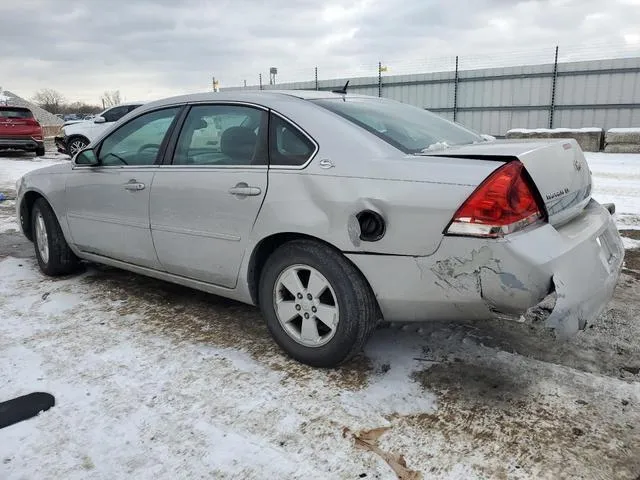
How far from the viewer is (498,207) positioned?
223 centimetres

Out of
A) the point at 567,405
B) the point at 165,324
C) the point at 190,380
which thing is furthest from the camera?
the point at 165,324

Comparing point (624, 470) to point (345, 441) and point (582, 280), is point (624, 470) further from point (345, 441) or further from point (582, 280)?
point (345, 441)

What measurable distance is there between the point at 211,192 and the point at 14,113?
16438 mm

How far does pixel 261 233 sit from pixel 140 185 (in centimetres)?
115

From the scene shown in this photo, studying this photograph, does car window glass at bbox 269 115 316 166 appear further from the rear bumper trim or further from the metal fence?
the rear bumper trim

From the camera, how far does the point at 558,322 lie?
2252 millimetres

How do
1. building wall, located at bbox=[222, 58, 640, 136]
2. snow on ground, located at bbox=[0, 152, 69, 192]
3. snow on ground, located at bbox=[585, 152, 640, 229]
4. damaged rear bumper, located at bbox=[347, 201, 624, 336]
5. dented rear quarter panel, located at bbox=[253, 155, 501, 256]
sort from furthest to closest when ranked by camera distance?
1. building wall, located at bbox=[222, 58, 640, 136]
2. snow on ground, located at bbox=[0, 152, 69, 192]
3. snow on ground, located at bbox=[585, 152, 640, 229]
4. dented rear quarter panel, located at bbox=[253, 155, 501, 256]
5. damaged rear bumper, located at bbox=[347, 201, 624, 336]

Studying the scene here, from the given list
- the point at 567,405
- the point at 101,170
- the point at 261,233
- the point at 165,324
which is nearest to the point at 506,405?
the point at 567,405

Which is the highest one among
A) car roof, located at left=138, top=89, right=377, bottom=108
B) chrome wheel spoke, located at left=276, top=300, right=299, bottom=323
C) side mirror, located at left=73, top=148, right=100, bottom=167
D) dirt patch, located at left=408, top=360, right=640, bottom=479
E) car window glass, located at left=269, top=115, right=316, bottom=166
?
car roof, located at left=138, top=89, right=377, bottom=108

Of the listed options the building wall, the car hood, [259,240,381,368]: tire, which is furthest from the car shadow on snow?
the building wall

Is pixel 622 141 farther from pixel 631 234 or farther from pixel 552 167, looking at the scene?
pixel 552 167

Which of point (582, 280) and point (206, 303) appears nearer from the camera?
point (582, 280)

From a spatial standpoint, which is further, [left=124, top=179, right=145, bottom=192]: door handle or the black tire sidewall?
the black tire sidewall

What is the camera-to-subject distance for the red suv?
1633cm
